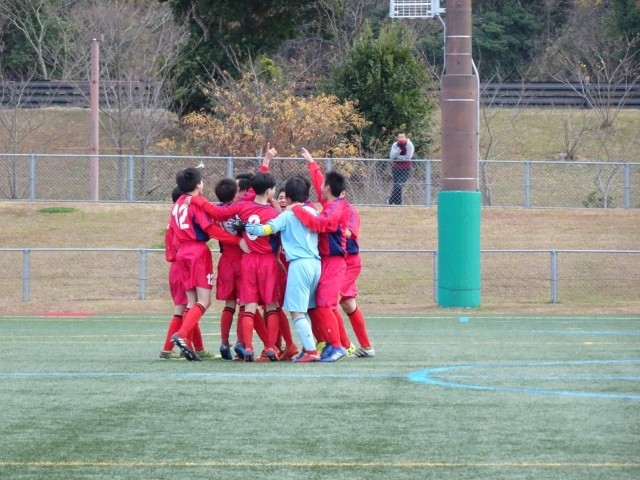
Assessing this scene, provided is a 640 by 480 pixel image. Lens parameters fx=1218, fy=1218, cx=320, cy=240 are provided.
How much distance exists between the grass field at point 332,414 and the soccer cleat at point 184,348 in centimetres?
19

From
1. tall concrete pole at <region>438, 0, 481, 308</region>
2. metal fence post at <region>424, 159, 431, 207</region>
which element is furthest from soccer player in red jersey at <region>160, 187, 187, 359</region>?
metal fence post at <region>424, 159, 431, 207</region>

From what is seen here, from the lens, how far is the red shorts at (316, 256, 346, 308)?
35.9 feet

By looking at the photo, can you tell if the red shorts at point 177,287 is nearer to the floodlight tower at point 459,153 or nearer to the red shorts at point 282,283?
the red shorts at point 282,283

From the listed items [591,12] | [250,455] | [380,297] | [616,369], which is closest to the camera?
[250,455]

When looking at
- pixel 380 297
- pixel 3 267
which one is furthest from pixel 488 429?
pixel 3 267

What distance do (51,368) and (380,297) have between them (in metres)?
12.7

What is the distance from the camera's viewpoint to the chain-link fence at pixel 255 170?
2798cm

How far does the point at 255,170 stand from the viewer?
93.1 ft

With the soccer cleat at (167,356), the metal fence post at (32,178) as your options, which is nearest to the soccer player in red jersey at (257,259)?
the soccer cleat at (167,356)

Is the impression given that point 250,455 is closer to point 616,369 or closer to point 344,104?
point 616,369

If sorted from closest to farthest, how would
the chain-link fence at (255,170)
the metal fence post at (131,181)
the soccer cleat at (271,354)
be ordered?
the soccer cleat at (271,354) < the metal fence post at (131,181) < the chain-link fence at (255,170)

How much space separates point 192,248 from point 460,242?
8488 millimetres

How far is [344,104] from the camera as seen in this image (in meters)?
33.2

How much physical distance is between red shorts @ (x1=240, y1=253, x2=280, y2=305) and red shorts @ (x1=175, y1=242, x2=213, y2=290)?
14.9 inches
